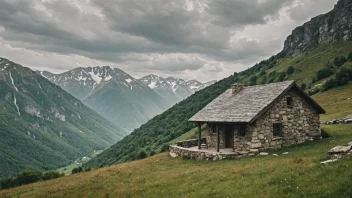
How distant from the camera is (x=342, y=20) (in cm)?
16862

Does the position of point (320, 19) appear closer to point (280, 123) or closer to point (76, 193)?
point (280, 123)

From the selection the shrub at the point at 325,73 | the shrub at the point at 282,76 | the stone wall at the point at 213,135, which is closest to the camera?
the stone wall at the point at 213,135

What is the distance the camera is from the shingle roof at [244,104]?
104ft

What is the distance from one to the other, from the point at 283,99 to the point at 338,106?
105 feet

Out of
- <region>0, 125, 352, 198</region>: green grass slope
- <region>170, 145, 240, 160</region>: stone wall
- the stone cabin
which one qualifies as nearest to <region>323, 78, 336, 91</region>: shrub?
the stone cabin

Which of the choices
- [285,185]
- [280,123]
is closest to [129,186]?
[285,185]

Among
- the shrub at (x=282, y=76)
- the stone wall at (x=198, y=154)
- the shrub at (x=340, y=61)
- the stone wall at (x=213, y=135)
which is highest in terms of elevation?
the shrub at (x=340, y=61)

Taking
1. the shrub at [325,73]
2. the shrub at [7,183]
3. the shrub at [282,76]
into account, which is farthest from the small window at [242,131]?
the shrub at [282,76]

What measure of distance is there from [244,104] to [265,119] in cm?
350

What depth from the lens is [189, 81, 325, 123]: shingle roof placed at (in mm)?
31688

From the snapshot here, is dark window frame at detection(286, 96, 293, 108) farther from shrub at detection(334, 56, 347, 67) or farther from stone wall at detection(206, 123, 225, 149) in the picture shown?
shrub at detection(334, 56, 347, 67)

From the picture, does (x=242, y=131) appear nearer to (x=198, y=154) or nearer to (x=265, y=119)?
(x=265, y=119)

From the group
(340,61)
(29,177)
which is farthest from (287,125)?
(340,61)

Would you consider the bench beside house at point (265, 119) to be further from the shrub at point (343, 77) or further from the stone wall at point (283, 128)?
the shrub at point (343, 77)
